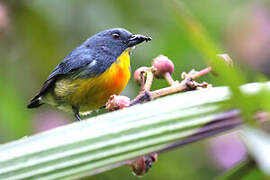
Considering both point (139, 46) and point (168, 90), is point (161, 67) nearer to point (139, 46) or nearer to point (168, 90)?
point (168, 90)

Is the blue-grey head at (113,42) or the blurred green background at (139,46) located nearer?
the blurred green background at (139,46)

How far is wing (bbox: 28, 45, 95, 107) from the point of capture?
316 centimetres

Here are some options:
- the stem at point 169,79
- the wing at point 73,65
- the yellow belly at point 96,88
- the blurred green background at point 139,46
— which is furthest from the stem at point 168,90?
the wing at point 73,65

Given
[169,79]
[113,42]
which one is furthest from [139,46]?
[169,79]

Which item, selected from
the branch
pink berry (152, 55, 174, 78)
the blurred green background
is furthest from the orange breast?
the branch

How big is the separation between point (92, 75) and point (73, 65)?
0.63 ft

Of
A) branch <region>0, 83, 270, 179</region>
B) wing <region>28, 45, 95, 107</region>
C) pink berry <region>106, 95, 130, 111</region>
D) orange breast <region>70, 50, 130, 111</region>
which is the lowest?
branch <region>0, 83, 270, 179</region>

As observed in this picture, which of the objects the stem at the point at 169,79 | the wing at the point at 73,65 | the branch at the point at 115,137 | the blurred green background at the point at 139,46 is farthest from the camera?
the wing at the point at 73,65

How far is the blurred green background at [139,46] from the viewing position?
300 centimetres

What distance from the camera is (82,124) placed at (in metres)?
0.97

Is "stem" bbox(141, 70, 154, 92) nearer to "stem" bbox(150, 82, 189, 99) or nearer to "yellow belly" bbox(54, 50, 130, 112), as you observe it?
"stem" bbox(150, 82, 189, 99)

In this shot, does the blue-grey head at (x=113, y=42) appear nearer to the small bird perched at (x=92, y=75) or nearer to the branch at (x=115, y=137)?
the small bird perched at (x=92, y=75)

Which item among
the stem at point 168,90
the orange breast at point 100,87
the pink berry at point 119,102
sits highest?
the orange breast at point 100,87

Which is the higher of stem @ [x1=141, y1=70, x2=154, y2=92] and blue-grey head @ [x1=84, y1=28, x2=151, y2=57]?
blue-grey head @ [x1=84, y1=28, x2=151, y2=57]
